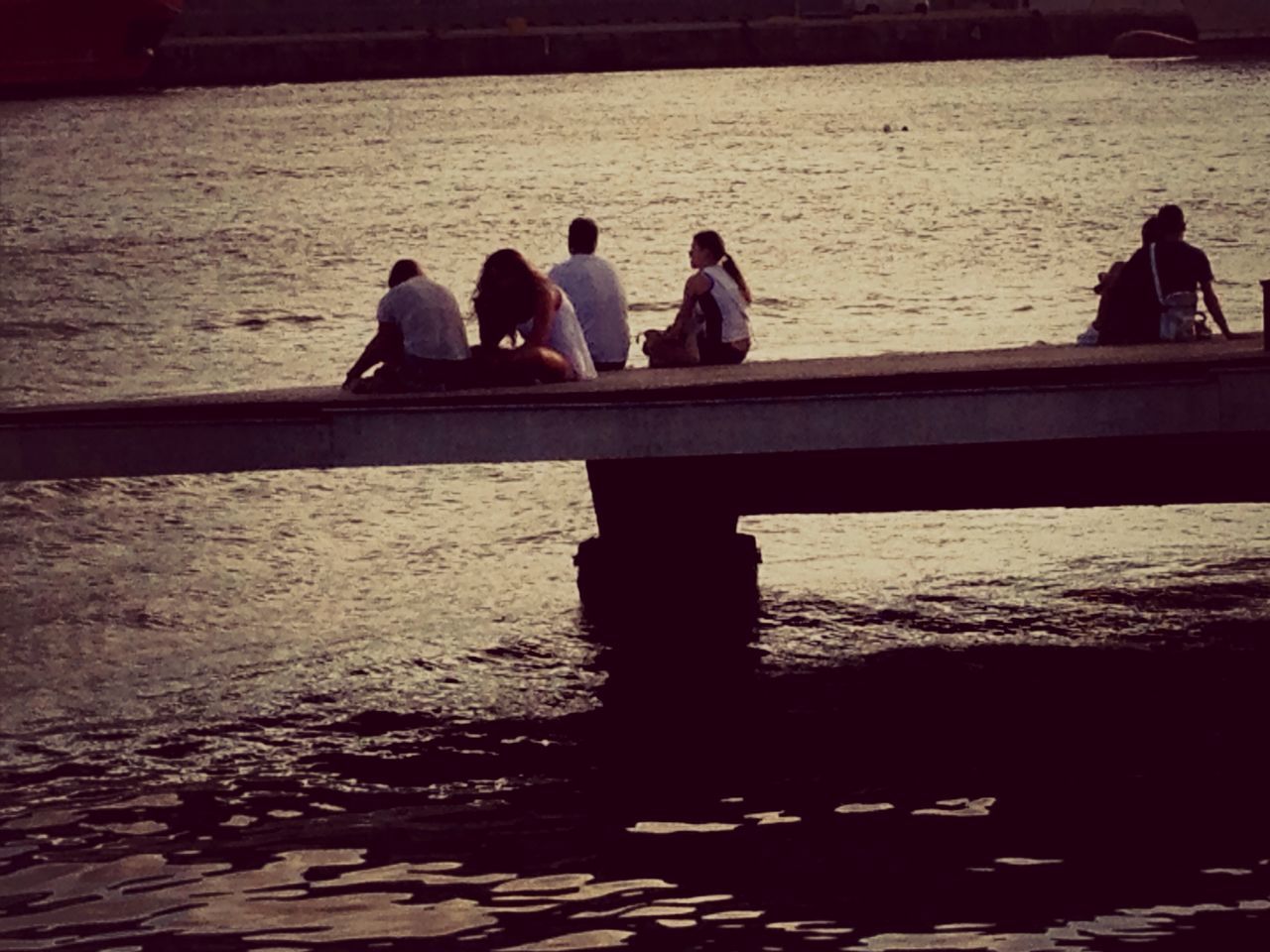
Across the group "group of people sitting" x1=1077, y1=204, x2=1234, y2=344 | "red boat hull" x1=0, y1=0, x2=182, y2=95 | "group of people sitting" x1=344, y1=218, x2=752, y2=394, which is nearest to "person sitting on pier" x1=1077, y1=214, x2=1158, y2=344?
"group of people sitting" x1=1077, y1=204, x2=1234, y2=344

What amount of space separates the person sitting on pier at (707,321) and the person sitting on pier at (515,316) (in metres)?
1.47

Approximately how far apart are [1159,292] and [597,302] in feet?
10.2

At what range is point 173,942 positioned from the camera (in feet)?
35.9

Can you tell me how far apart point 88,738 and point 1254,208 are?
49539 millimetres

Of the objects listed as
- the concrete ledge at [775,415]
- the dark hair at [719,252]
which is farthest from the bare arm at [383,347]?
the dark hair at [719,252]

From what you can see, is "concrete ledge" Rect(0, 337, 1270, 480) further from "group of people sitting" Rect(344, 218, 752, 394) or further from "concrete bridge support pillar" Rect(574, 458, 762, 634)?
"concrete bridge support pillar" Rect(574, 458, 762, 634)

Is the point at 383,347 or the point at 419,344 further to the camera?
the point at 383,347

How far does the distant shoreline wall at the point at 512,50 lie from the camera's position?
138250 mm

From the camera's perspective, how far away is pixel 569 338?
1533cm

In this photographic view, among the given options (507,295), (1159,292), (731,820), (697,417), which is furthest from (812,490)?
(731,820)

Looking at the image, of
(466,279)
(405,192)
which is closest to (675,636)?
(466,279)

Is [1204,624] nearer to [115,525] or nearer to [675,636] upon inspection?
[675,636]

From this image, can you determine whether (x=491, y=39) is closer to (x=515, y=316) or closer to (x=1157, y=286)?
(x=1157, y=286)

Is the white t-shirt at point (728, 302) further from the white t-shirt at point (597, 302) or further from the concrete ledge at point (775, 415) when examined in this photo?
the concrete ledge at point (775, 415)
